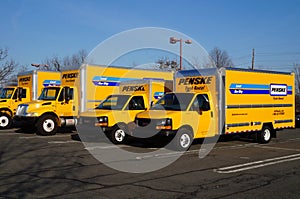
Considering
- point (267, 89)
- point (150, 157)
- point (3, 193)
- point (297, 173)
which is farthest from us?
point (267, 89)

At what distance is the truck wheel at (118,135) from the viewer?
48.0 feet

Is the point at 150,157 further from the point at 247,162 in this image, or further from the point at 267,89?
the point at 267,89

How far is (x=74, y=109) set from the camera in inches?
739

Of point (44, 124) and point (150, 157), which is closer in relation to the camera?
point (150, 157)

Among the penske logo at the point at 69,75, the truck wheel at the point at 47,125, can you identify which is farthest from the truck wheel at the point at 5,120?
the truck wheel at the point at 47,125

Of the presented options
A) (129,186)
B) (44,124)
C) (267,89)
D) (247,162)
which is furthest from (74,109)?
(129,186)

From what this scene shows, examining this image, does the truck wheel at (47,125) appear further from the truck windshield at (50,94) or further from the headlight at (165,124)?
the headlight at (165,124)

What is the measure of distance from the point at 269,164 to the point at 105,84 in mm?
10822

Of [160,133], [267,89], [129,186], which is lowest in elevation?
[129,186]

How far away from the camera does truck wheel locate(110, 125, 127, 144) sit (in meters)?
14.6

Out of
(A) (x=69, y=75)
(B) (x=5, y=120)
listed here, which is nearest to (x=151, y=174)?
(A) (x=69, y=75)

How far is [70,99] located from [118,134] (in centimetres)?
487

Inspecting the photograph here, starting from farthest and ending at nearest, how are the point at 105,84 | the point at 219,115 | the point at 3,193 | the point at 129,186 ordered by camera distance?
the point at 105,84, the point at 219,115, the point at 129,186, the point at 3,193

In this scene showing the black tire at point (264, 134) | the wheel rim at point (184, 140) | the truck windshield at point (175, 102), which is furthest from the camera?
the black tire at point (264, 134)
